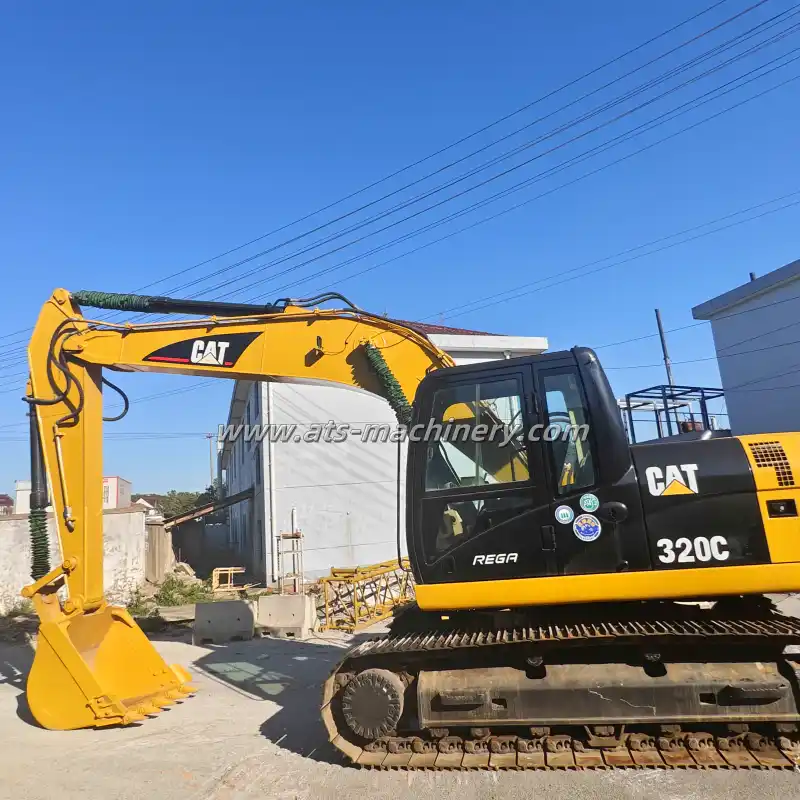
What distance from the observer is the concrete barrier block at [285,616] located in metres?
11.4

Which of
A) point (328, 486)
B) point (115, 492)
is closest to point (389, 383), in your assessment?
point (328, 486)

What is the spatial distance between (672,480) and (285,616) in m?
8.66

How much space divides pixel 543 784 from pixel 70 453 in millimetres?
5386

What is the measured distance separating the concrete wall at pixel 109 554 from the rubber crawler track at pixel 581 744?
14.0 meters

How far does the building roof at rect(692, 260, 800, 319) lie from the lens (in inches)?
725

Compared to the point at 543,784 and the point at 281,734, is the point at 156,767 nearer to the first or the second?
the point at 281,734

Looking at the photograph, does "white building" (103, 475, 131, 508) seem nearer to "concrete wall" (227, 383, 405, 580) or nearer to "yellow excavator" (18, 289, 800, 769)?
"concrete wall" (227, 383, 405, 580)

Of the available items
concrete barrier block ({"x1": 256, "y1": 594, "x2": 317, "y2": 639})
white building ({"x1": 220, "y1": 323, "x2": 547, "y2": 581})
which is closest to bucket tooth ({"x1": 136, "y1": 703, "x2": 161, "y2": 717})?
concrete barrier block ({"x1": 256, "y1": 594, "x2": 317, "y2": 639})

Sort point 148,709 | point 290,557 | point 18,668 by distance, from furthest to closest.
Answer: point 290,557, point 18,668, point 148,709

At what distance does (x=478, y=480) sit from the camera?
16.3 ft

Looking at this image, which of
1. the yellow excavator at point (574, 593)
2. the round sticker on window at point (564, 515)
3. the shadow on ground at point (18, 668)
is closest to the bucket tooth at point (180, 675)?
the shadow on ground at point (18, 668)

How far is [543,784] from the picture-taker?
436cm

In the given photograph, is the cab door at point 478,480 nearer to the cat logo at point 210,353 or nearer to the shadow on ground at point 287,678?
the shadow on ground at point 287,678

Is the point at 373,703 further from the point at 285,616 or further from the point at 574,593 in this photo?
the point at 285,616
